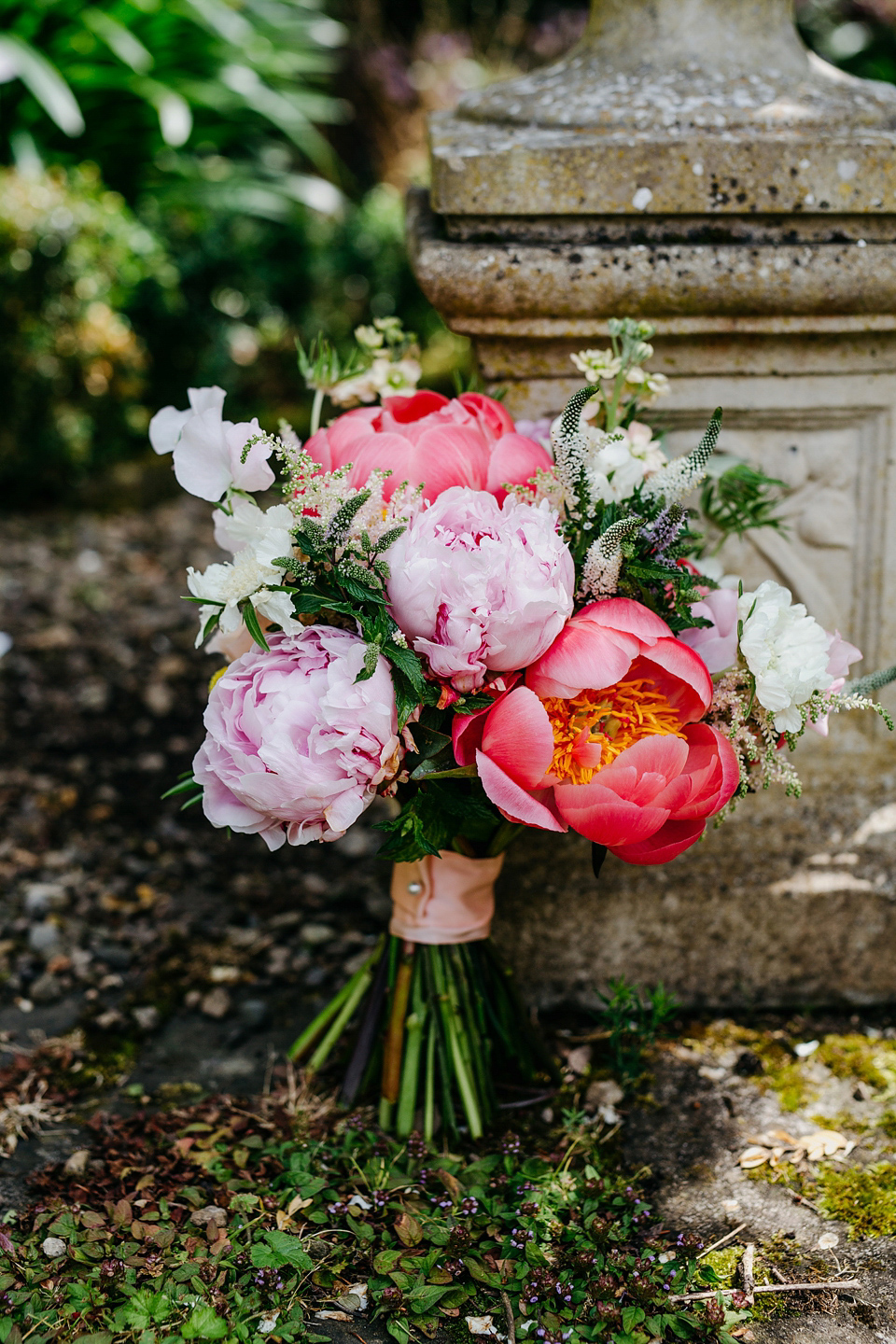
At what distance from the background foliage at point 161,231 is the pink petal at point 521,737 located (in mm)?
3429

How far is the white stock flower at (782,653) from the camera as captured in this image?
1.26 metres

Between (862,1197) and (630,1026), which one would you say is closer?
(862,1197)

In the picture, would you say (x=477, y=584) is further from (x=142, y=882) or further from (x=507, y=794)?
(x=142, y=882)

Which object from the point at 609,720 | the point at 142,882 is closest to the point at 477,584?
the point at 609,720

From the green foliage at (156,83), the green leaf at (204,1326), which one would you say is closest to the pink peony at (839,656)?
the green leaf at (204,1326)

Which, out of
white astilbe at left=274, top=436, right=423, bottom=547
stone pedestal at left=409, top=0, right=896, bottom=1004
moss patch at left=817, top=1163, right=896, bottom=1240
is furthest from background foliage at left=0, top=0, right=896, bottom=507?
moss patch at left=817, top=1163, right=896, bottom=1240

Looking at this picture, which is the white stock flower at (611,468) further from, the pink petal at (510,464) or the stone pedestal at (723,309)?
the stone pedestal at (723,309)

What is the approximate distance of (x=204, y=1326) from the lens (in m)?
1.17

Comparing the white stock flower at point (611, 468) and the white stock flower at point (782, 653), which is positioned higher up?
the white stock flower at point (611, 468)

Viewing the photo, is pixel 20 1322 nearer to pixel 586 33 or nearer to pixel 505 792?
pixel 505 792

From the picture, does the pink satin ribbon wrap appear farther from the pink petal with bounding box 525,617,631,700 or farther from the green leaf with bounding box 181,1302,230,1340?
the green leaf with bounding box 181,1302,230,1340

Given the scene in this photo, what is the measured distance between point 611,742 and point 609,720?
3 cm

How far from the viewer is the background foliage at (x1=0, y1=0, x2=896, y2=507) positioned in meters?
4.04

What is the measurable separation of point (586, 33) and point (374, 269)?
347 cm
